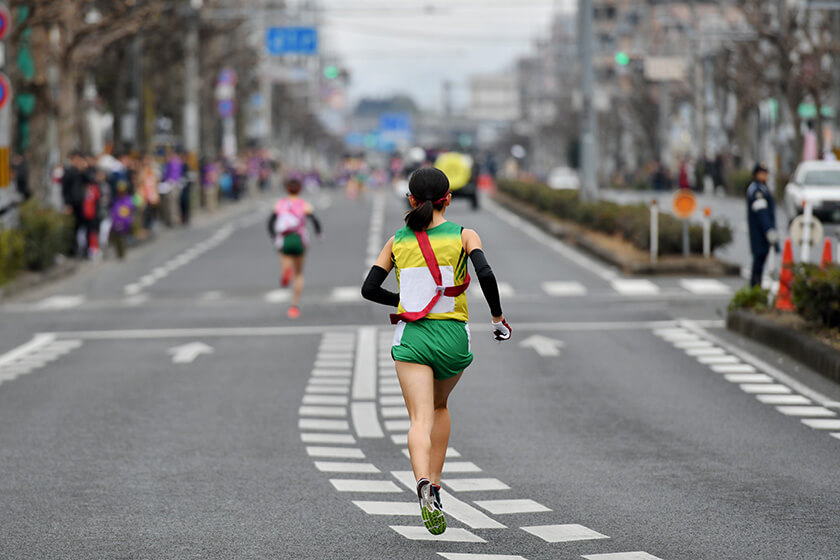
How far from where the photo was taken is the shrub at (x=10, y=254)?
25.8m

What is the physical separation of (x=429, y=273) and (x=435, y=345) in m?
0.33

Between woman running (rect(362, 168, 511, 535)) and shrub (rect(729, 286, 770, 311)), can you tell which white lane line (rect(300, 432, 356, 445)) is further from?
shrub (rect(729, 286, 770, 311))

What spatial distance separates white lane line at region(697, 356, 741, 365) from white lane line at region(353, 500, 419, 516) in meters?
7.60

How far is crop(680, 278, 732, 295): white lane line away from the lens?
82.3 ft

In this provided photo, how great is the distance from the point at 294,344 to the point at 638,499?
378 inches

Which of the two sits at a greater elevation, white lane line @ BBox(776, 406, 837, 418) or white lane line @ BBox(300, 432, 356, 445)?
white lane line @ BBox(300, 432, 356, 445)

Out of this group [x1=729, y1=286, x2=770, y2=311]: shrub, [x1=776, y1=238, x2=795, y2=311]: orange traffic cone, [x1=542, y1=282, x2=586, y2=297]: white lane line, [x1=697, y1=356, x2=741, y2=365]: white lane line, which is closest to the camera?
[x1=697, y1=356, x2=741, y2=365]: white lane line

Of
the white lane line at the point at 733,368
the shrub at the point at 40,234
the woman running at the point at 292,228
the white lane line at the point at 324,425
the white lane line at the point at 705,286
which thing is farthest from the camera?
the shrub at the point at 40,234

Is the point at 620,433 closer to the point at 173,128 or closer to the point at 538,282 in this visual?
the point at 538,282

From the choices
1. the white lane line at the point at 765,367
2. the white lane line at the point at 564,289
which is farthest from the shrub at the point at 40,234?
the white lane line at the point at 765,367

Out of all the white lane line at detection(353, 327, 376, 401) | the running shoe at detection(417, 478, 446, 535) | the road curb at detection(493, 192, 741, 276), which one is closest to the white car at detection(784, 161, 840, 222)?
the road curb at detection(493, 192, 741, 276)

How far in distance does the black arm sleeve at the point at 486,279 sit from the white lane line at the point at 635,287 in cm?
1679

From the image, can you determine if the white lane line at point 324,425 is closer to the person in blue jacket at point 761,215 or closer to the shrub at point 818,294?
the shrub at point 818,294

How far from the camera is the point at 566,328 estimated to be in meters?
20.1
